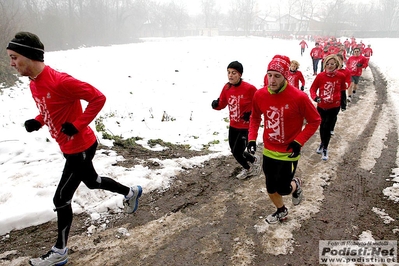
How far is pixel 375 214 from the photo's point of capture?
417 cm

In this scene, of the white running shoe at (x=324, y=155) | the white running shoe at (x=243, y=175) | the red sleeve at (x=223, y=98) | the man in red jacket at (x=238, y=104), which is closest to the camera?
the man in red jacket at (x=238, y=104)

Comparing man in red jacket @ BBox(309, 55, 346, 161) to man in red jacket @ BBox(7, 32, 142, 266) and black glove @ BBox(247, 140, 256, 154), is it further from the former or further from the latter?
man in red jacket @ BBox(7, 32, 142, 266)

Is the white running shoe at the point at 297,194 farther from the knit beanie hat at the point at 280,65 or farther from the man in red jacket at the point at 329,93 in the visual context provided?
the man in red jacket at the point at 329,93

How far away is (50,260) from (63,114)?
162cm

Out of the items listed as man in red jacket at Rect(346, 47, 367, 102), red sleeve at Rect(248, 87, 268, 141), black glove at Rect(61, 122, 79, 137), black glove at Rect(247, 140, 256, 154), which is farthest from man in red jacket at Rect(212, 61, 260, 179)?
man in red jacket at Rect(346, 47, 367, 102)

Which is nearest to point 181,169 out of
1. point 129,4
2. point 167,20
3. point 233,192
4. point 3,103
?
point 233,192

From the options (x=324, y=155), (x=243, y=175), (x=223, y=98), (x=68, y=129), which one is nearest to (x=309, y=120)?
(x=223, y=98)

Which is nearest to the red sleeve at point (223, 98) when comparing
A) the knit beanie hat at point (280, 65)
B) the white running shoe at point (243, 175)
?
the white running shoe at point (243, 175)

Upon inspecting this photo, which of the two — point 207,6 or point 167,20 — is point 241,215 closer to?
point 167,20

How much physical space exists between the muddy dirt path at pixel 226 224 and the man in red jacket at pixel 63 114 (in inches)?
25.3

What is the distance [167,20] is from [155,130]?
92.2 meters

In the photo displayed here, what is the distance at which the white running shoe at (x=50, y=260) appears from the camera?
3141mm

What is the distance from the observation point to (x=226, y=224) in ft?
13.1

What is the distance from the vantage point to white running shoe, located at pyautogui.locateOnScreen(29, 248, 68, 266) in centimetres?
314
